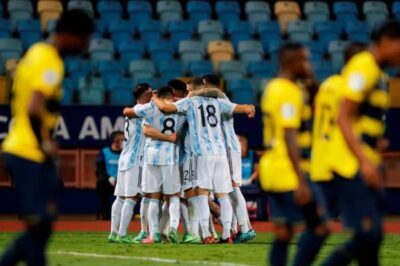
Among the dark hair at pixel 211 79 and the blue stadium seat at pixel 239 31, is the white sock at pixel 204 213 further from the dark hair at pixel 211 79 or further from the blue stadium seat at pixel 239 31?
the blue stadium seat at pixel 239 31

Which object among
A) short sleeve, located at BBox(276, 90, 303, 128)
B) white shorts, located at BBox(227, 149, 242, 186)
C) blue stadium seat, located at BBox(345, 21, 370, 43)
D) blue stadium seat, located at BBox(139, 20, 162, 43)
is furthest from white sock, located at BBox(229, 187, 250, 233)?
blue stadium seat, located at BBox(345, 21, 370, 43)

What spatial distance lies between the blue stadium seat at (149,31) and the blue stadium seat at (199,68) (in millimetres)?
1566

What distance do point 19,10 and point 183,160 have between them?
11098 millimetres

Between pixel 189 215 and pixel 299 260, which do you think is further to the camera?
pixel 189 215

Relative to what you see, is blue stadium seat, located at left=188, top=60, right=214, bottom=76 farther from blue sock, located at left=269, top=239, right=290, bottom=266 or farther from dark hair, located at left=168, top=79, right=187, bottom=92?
blue sock, located at left=269, top=239, right=290, bottom=266

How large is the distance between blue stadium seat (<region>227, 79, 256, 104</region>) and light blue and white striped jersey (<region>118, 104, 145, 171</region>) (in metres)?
7.46

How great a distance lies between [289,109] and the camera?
28.2 feet

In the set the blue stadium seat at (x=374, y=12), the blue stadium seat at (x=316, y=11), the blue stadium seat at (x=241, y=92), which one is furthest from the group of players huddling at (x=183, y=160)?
the blue stadium seat at (x=374, y=12)

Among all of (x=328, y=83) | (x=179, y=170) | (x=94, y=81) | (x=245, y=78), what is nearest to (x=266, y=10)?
(x=245, y=78)

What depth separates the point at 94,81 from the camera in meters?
23.4

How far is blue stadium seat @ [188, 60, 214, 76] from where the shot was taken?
79.4ft

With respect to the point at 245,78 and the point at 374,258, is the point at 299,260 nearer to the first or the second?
the point at 374,258

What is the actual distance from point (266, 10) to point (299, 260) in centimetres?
1869

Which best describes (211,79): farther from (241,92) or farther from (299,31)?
(299,31)
